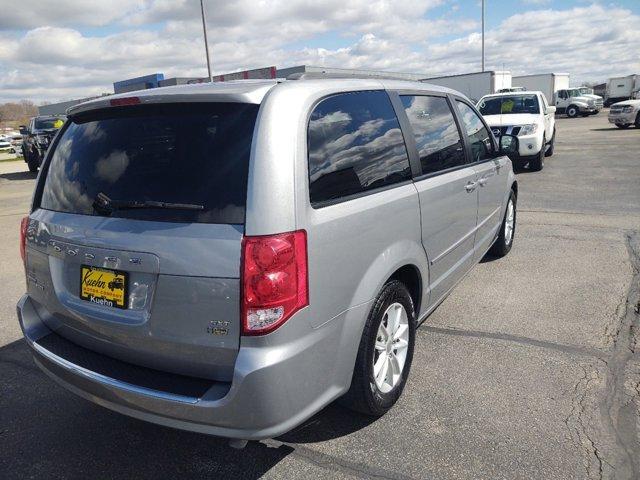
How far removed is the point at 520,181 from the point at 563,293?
23.6ft

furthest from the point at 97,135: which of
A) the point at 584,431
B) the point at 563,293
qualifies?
the point at 563,293

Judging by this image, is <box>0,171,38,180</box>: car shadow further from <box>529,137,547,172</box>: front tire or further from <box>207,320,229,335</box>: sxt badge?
<box>207,320,229,335</box>: sxt badge

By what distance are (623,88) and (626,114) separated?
101 ft

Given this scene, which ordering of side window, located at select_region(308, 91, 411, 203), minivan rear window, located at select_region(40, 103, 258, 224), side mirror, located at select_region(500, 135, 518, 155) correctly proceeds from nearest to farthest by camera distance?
minivan rear window, located at select_region(40, 103, 258, 224), side window, located at select_region(308, 91, 411, 203), side mirror, located at select_region(500, 135, 518, 155)

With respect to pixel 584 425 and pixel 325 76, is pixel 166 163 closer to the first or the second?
pixel 325 76

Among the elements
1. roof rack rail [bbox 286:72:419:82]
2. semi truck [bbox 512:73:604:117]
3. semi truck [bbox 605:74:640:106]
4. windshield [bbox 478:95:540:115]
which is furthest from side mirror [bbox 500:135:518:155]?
semi truck [bbox 605:74:640:106]

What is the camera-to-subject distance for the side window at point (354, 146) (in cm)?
237

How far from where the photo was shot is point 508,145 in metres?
4.95

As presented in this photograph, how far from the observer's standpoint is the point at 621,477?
2369 mm

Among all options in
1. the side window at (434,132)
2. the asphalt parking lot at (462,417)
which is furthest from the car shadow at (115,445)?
the side window at (434,132)

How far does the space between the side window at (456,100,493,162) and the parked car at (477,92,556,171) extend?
7.45 metres

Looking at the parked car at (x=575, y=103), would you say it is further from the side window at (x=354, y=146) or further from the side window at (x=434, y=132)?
the side window at (x=354, y=146)

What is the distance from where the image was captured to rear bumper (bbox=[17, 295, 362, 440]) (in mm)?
2041

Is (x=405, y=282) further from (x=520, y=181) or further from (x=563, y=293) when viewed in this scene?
(x=520, y=181)
